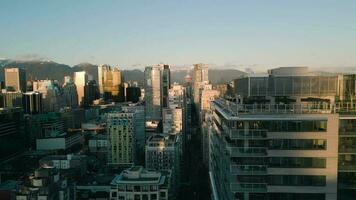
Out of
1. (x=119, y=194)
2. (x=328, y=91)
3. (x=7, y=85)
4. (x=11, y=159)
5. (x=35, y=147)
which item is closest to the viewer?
(x=328, y=91)

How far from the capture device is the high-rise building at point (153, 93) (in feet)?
316

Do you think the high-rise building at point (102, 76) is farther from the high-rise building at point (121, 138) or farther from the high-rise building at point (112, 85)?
the high-rise building at point (121, 138)

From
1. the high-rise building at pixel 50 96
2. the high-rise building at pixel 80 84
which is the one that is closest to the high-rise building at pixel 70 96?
the high-rise building at pixel 50 96

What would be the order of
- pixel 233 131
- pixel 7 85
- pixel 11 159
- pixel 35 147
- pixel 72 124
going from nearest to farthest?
pixel 233 131 < pixel 11 159 < pixel 35 147 < pixel 72 124 < pixel 7 85

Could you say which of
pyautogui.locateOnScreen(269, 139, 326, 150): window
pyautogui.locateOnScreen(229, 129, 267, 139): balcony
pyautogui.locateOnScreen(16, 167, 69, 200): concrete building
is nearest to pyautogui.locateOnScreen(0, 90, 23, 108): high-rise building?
pyautogui.locateOnScreen(16, 167, 69, 200): concrete building

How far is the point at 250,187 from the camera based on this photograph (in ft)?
37.4

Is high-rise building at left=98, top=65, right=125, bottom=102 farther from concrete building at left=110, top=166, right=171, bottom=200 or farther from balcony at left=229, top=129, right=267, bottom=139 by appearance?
balcony at left=229, top=129, right=267, bottom=139

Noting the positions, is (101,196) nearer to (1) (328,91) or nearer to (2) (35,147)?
(1) (328,91)

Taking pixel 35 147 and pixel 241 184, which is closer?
pixel 241 184

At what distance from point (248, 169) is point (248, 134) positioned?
3.48 feet

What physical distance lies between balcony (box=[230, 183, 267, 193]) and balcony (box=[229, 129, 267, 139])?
1.42 metres

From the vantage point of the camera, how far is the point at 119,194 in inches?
1149

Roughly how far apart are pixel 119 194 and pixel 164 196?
3.48 metres

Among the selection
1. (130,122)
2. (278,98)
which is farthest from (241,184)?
(130,122)
